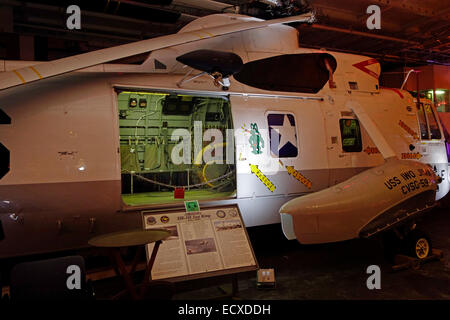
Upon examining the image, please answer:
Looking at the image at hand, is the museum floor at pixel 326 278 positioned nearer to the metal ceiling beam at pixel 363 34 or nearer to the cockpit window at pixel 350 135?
the cockpit window at pixel 350 135

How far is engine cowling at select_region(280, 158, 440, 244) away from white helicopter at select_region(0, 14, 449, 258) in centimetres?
2

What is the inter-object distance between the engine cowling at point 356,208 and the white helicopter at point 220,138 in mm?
18

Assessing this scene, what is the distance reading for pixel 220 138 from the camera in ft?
25.8

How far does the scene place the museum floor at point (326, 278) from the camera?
473 cm

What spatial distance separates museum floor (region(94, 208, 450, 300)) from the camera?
4734 millimetres

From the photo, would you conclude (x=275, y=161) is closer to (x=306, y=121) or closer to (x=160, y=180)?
(x=306, y=121)

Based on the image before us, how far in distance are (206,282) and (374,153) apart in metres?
4.02

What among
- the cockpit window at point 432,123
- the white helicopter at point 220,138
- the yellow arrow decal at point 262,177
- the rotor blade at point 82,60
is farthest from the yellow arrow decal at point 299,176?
the cockpit window at point 432,123

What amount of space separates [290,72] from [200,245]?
3.34m

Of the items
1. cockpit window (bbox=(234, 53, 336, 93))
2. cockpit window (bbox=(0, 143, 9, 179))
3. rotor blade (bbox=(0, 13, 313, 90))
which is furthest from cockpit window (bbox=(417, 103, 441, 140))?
cockpit window (bbox=(0, 143, 9, 179))

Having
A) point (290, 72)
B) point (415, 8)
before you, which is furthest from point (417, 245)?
point (415, 8)

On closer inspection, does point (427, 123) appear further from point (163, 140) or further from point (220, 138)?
point (163, 140)

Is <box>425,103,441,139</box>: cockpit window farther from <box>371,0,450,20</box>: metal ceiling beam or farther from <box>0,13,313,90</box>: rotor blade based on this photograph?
<box>0,13,313,90</box>: rotor blade

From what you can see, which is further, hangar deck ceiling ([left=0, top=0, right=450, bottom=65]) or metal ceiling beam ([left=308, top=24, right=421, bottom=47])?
metal ceiling beam ([left=308, top=24, right=421, bottom=47])
